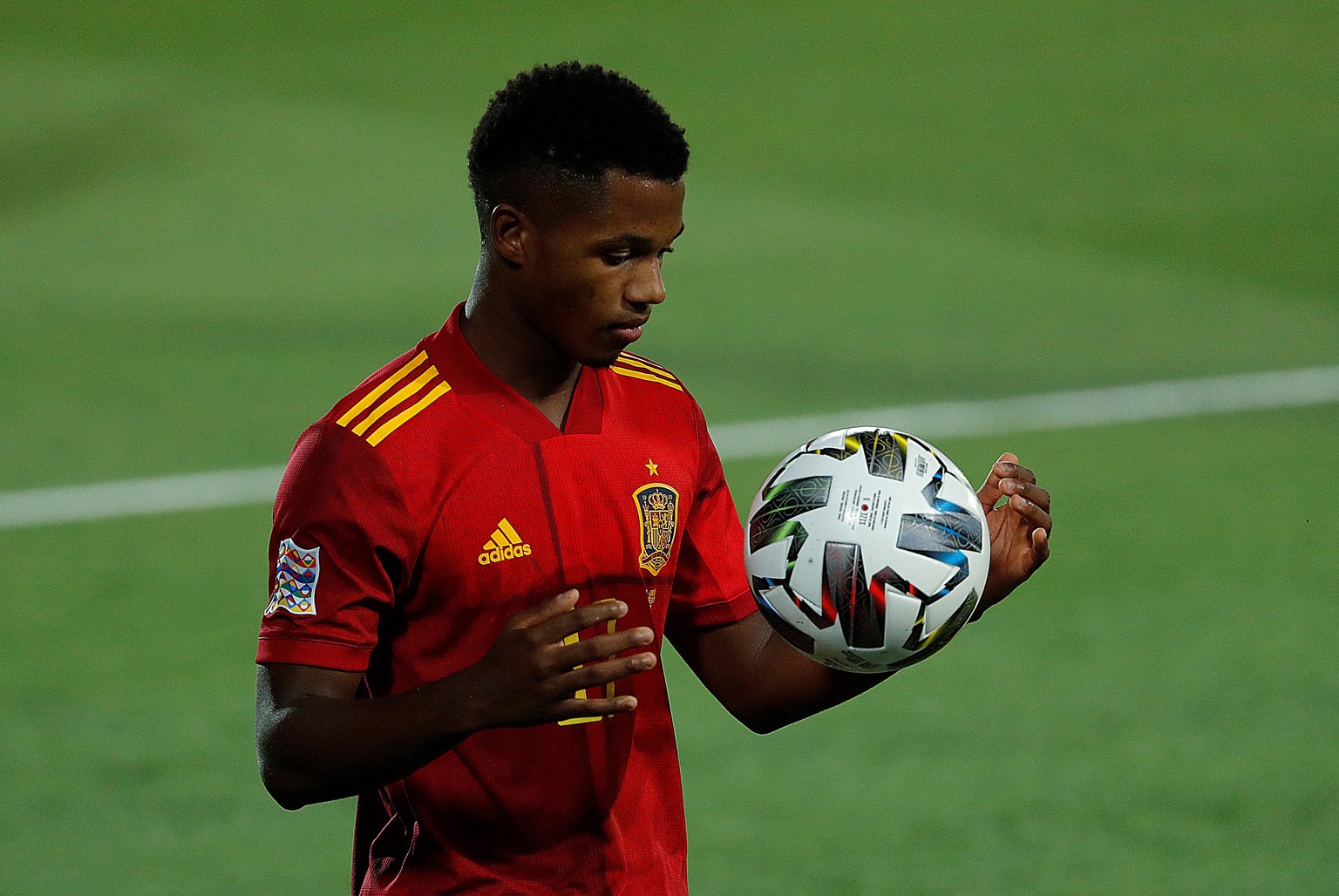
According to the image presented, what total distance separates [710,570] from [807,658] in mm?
290

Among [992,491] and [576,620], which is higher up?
[992,491]

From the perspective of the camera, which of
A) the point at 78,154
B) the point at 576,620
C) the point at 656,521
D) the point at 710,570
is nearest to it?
the point at 576,620

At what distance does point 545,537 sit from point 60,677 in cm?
549

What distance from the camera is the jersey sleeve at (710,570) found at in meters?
3.98

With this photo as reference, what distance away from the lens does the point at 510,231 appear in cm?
348

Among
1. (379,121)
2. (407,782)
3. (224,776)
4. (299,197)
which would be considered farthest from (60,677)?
(379,121)

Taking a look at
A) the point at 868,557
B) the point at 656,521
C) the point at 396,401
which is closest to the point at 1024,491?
the point at 868,557

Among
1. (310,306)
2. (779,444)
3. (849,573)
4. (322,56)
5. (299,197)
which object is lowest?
(849,573)

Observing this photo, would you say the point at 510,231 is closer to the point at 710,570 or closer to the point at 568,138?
the point at 568,138

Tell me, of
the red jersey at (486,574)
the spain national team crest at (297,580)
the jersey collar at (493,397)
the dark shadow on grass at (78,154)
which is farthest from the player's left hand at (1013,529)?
the dark shadow on grass at (78,154)

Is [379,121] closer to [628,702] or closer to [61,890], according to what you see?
[61,890]

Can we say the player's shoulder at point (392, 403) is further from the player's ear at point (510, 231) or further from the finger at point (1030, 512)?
the finger at point (1030, 512)

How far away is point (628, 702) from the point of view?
3129mm

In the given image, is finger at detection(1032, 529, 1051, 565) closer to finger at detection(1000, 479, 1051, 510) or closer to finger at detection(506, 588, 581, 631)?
finger at detection(1000, 479, 1051, 510)
